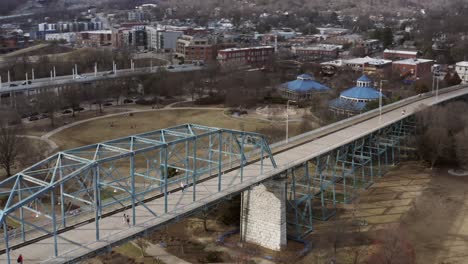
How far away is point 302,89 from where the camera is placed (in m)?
70.4

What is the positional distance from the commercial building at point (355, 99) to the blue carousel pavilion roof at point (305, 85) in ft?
22.8

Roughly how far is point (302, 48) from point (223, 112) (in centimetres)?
4964

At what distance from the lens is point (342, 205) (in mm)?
Result: 34156

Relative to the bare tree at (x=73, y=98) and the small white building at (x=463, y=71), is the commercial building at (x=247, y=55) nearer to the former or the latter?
the bare tree at (x=73, y=98)

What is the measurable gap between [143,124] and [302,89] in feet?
76.1

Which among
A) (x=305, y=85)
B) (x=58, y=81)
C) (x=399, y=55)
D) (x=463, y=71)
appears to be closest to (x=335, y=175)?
(x=305, y=85)

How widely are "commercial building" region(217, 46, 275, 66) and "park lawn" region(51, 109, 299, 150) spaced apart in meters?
31.2

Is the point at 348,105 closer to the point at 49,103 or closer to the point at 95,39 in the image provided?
the point at 49,103

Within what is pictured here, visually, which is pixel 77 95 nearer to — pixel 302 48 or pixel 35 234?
pixel 35 234

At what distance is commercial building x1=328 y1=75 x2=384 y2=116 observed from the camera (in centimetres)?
5377

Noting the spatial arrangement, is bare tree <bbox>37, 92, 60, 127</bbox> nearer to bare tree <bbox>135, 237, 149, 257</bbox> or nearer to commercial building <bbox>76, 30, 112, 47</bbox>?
bare tree <bbox>135, 237, 149, 257</bbox>

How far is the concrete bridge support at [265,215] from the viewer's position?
2755cm

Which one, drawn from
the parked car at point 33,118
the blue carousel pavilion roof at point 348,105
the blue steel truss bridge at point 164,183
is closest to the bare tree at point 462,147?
the blue steel truss bridge at point 164,183

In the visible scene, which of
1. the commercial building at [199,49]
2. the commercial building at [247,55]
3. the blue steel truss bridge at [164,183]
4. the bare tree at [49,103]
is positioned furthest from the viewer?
the commercial building at [199,49]
